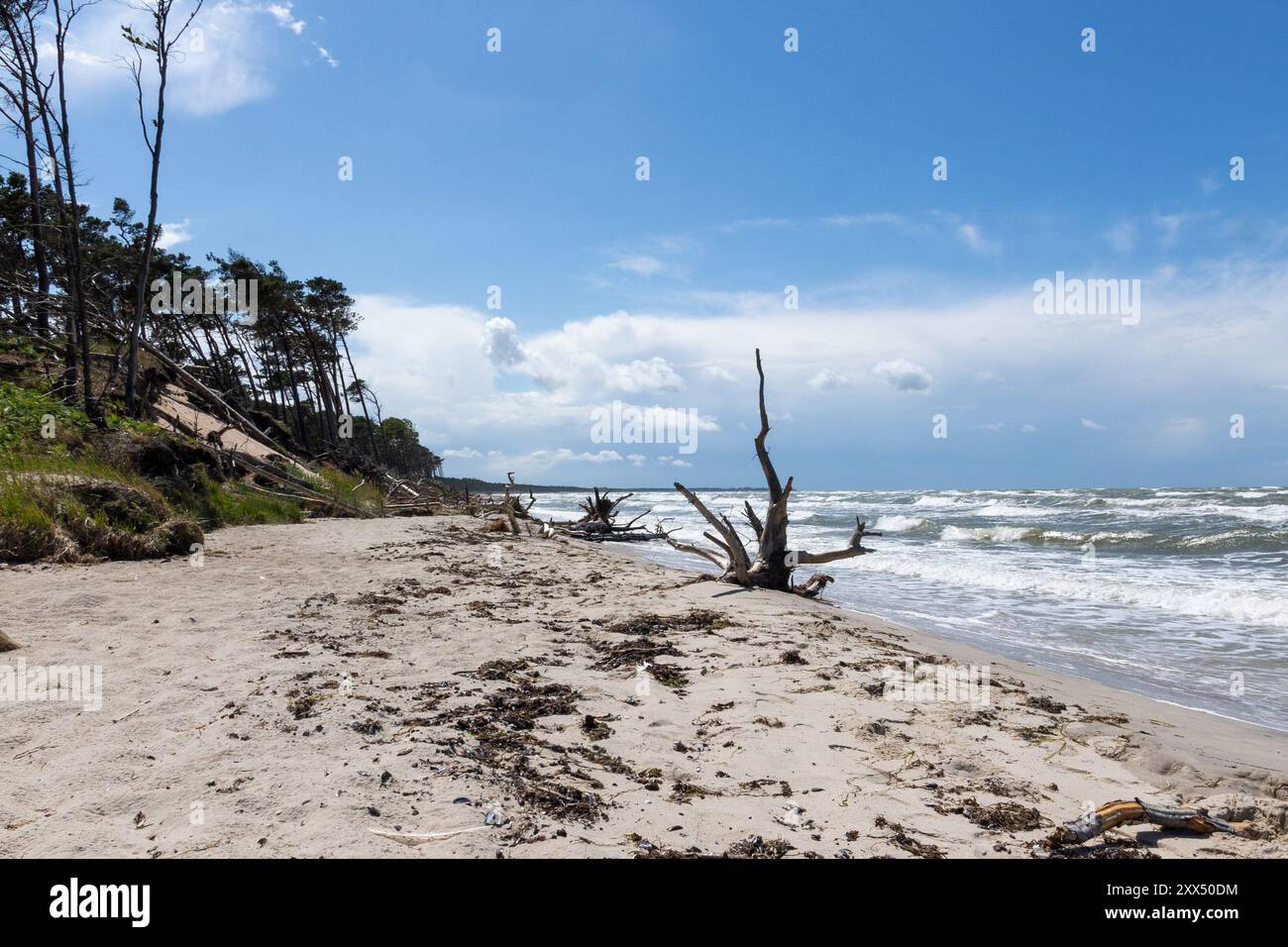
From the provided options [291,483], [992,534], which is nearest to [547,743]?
[291,483]

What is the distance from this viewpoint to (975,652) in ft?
23.6

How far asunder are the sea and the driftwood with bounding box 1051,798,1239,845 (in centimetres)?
329

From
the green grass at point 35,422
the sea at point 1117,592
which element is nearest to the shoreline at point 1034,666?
the sea at point 1117,592

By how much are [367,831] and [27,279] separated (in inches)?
1052

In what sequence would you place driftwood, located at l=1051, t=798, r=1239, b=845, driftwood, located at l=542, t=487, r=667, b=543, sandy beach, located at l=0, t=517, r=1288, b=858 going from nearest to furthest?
sandy beach, located at l=0, t=517, r=1288, b=858
driftwood, located at l=1051, t=798, r=1239, b=845
driftwood, located at l=542, t=487, r=667, b=543

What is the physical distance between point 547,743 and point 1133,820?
277cm

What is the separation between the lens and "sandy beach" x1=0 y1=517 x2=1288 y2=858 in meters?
2.71

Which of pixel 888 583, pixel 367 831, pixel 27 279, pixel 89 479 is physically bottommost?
pixel 888 583

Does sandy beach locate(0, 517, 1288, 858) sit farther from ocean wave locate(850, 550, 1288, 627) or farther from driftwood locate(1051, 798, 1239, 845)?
ocean wave locate(850, 550, 1288, 627)

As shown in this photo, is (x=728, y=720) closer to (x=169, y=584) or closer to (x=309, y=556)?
(x=169, y=584)

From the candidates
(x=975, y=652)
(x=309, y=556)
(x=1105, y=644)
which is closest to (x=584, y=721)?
(x=975, y=652)

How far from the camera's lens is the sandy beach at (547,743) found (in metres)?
2.71

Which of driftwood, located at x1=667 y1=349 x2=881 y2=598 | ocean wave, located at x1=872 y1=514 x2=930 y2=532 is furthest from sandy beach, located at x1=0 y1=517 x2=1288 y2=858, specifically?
ocean wave, located at x1=872 y1=514 x2=930 y2=532

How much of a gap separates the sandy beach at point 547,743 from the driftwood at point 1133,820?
52mm
